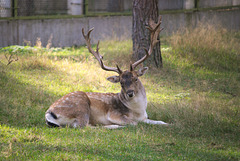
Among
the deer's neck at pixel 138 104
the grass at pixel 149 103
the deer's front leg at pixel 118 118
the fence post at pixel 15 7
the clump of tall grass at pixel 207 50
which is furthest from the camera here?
the fence post at pixel 15 7

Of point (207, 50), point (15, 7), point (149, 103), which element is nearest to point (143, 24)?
point (207, 50)

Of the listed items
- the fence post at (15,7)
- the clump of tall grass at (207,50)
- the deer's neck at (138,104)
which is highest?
the fence post at (15,7)

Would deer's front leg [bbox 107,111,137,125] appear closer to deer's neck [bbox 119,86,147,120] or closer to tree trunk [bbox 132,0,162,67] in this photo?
deer's neck [bbox 119,86,147,120]

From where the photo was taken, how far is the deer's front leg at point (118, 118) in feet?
23.6

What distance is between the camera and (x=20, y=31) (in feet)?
53.6

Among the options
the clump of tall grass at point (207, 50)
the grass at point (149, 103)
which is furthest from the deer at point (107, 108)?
the clump of tall grass at point (207, 50)

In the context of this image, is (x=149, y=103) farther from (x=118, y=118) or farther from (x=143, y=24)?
(x=143, y=24)

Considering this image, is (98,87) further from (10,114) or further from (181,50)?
(181,50)

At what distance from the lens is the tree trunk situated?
11.5 m

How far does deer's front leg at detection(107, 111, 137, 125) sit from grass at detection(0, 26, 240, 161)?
1.09ft

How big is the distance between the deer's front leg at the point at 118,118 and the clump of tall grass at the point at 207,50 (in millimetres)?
6067

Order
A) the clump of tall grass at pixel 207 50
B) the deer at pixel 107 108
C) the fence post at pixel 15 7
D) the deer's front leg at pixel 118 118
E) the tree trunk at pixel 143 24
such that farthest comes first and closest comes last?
the fence post at pixel 15 7
the clump of tall grass at pixel 207 50
the tree trunk at pixel 143 24
the deer's front leg at pixel 118 118
the deer at pixel 107 108

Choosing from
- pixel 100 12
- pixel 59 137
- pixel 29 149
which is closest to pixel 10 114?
pixel 59 137

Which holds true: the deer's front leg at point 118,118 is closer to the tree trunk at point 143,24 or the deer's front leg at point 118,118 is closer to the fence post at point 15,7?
the tree trunk at point 143,24
